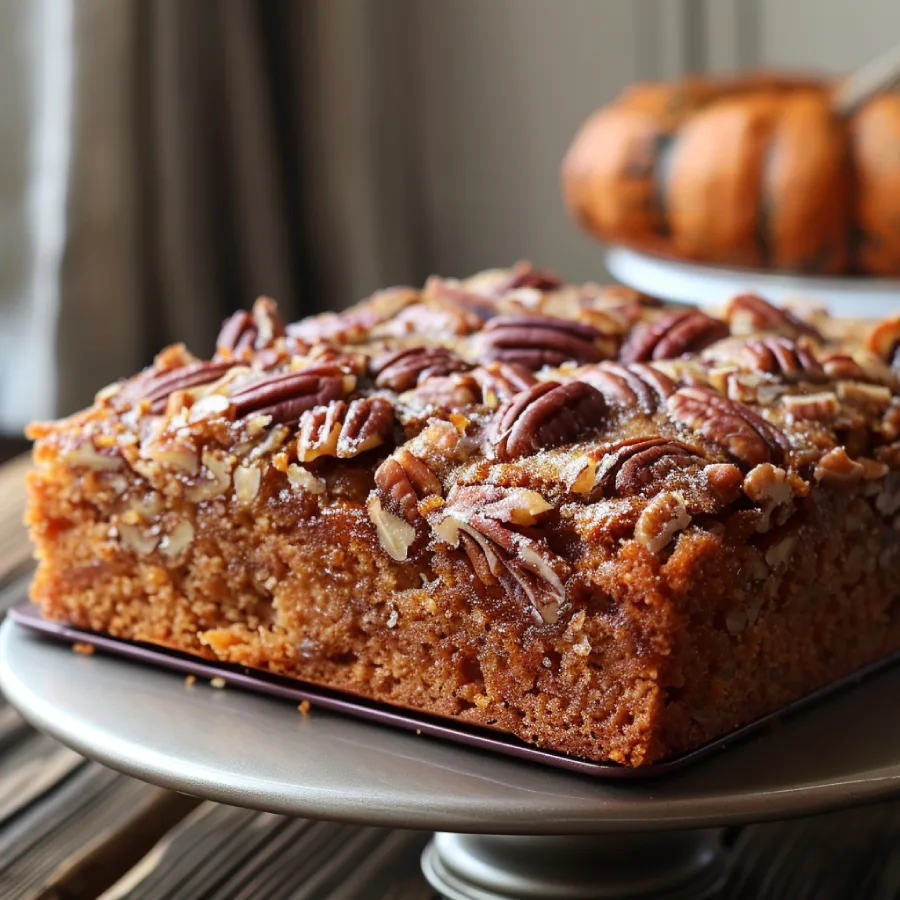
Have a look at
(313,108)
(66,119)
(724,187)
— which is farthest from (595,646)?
(313,108)

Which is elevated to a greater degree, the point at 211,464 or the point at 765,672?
the point at 211,464

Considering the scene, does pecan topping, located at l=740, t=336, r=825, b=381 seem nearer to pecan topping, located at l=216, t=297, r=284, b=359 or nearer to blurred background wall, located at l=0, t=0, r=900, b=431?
pecan topping, located at l=216, t=297, r=284, b=359

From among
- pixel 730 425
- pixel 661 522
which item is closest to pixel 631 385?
pixel 730 425

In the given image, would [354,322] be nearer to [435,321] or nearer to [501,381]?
[435,321]

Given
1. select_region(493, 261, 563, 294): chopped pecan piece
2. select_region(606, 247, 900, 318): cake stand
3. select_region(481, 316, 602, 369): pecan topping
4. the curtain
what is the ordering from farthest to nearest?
the curtain < select_region(606, 247, 900, 318): cake stand < select_region(493, 261, 563, 294): chopped pecan piece < select_region(481, 316, 602, 369): pecan topping

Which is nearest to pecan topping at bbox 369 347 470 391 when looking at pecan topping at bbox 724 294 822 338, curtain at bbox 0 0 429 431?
pecan topping at bbox 724 294 822 338

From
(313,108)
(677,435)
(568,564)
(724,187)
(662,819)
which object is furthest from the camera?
(313,108)

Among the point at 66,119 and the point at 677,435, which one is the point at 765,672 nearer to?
the point at 677,435
